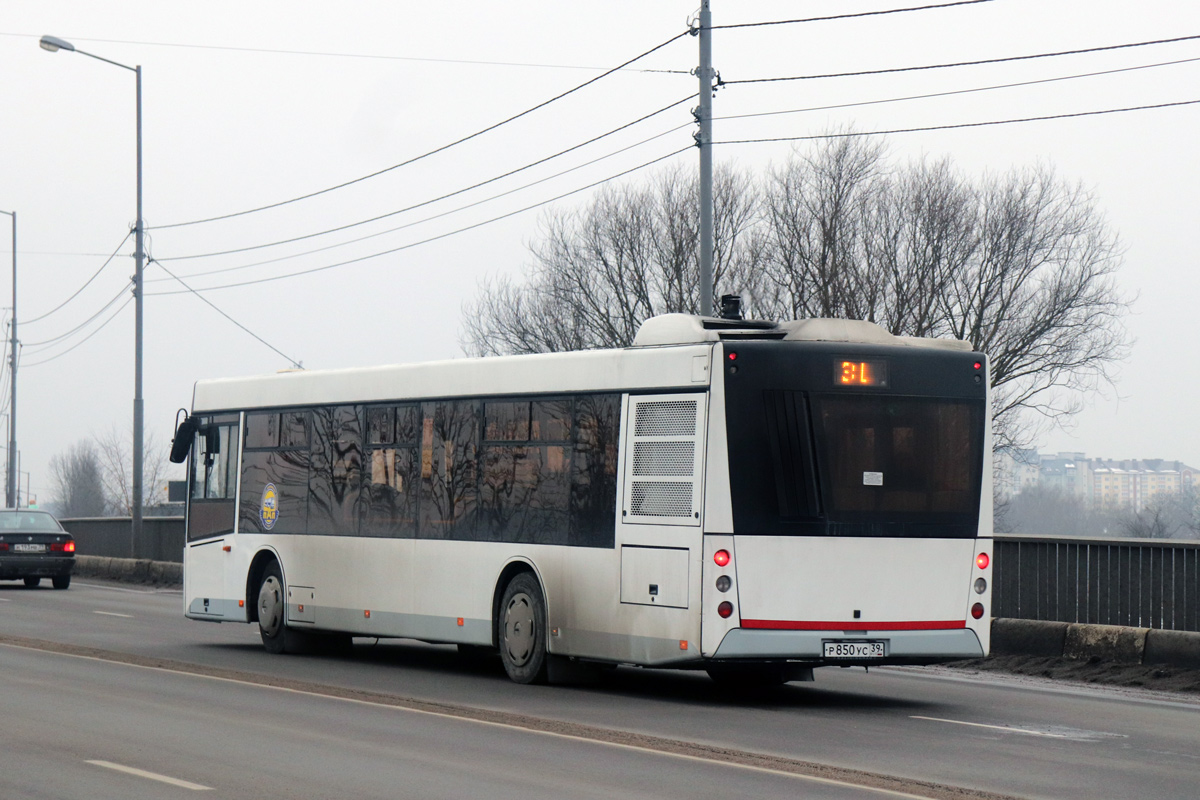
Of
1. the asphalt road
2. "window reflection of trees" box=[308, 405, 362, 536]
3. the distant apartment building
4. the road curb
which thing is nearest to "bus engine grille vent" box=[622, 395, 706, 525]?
the asphalt road

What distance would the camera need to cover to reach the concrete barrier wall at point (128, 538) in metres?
36.3

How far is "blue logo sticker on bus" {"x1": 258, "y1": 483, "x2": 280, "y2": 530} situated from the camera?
17.8 m

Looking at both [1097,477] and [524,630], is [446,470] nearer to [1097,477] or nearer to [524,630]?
[524,630]

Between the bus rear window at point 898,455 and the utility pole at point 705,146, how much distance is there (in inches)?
303

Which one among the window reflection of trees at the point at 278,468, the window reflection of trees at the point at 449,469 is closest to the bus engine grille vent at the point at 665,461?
the window reflection of trees at the point at 449,469

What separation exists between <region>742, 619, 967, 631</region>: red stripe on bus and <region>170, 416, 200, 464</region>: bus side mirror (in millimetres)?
9218

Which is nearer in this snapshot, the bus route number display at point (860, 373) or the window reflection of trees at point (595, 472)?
the bus route number display at point (860, 373)

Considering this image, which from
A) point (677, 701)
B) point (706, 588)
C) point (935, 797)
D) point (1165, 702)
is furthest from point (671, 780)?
point (1165, 702)

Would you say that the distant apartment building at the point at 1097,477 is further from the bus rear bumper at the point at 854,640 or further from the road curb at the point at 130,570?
the bus rear bumper at the point at 854,640

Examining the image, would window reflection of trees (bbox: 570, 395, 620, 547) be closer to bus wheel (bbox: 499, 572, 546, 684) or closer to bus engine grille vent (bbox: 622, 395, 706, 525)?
bus engine grille vent (bbox: 622, 395, 706, 525)

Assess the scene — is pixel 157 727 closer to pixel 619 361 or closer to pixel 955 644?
pixel 619 361

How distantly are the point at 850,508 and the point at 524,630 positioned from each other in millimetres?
3120

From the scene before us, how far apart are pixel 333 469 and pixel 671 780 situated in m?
8.83

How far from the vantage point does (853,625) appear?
1256 centimetres
